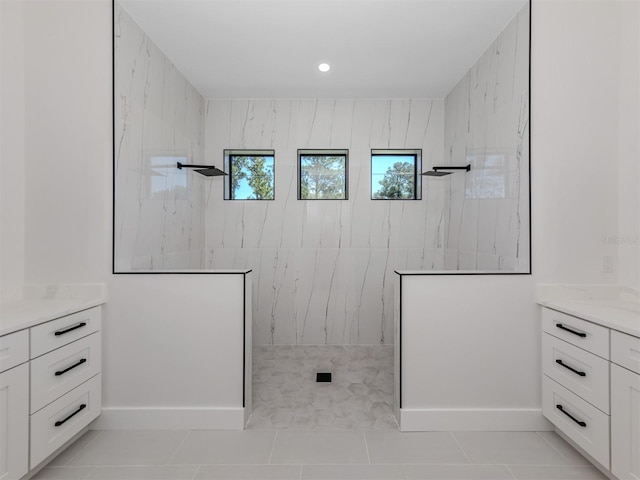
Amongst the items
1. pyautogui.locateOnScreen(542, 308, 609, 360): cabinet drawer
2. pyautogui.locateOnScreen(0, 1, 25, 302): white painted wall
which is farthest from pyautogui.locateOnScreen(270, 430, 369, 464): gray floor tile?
pyautogui.locateOnScreen(0, 1, 25, 302): white painted wall

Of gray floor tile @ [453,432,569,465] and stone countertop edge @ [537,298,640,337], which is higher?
stone countertop edge @ [537,298,640,337]

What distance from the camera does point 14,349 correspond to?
1761 mm

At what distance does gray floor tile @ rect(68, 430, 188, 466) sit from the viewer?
214 cm

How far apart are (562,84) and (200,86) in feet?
10.4

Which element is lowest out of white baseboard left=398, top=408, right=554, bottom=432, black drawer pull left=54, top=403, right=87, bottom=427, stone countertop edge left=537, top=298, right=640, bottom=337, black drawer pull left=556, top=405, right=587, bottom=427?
white baseboard left=398, top=408, right=554, bottom=432

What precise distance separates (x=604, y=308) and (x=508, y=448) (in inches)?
39.4

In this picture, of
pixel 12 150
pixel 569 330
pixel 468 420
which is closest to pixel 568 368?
pixel 569 330

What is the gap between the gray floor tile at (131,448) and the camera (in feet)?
7.04

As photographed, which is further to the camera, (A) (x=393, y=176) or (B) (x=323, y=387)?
(A) (x=393, y=176)

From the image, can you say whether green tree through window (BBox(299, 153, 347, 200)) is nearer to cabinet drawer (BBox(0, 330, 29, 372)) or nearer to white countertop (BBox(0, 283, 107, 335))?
white countertop (BBox(0, 283, 107, 335))

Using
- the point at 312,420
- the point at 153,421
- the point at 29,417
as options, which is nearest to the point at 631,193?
the point at 312,420

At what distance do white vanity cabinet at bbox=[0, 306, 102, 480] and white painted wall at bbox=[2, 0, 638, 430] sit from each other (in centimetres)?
48

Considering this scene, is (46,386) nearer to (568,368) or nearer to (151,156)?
(151,156)

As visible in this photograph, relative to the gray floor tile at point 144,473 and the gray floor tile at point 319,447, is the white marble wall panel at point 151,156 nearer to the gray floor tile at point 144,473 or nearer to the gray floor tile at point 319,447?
the gray floor tile at point 144,473
